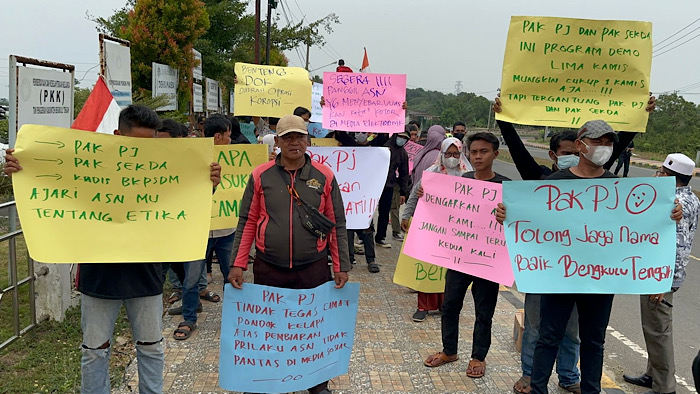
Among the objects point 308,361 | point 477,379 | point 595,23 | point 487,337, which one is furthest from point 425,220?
point 595,23

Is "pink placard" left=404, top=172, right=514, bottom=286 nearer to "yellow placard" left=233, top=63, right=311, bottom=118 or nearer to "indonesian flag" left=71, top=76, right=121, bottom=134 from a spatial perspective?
"indonesian flag" left=71, top=76, right=121, bottom=134

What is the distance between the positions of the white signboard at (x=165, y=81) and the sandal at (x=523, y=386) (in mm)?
8780

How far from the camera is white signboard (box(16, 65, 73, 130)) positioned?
3.74m

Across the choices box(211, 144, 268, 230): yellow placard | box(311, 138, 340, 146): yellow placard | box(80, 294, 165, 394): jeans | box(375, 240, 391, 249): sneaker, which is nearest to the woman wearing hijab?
box(211, 144, 268, 230): yellow placard

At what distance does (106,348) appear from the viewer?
283 cm

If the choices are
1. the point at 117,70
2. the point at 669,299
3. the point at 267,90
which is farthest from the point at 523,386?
the point at 117,70

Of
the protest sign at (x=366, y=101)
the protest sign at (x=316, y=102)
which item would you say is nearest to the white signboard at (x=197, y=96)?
the protest sign at (x=316, y=102)

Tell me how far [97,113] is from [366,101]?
3.35 m

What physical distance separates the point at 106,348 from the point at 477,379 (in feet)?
8.30

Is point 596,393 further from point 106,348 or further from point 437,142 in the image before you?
point 437,142

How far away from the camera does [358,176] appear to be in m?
5.55

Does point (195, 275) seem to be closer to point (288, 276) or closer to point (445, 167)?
point (288, 276)

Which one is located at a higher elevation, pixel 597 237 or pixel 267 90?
pixel 267 90

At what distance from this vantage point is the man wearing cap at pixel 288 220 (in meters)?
3.12
